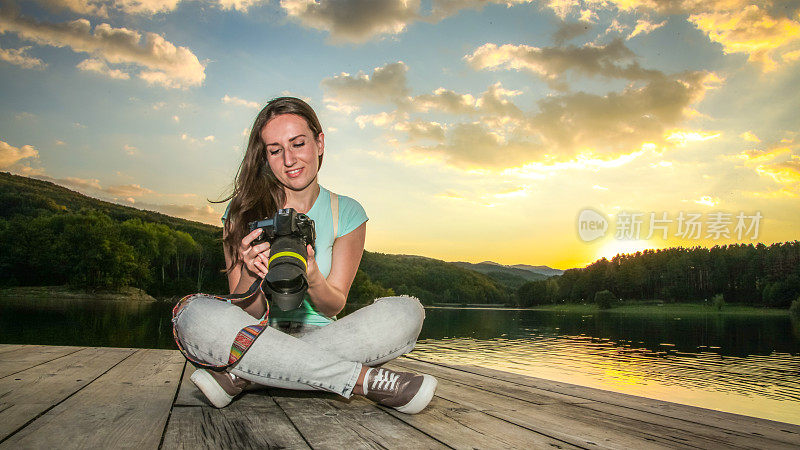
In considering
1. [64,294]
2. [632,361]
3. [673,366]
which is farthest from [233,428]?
[64,294]

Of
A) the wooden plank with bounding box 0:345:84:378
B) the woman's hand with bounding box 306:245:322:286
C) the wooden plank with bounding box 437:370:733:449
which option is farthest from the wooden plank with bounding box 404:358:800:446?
the wooden plank with bounding box 0:345:84:378

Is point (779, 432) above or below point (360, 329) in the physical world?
below

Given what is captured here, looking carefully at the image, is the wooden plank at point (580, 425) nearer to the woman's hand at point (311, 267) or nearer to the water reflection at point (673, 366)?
the woman's hand at point (311, 267)

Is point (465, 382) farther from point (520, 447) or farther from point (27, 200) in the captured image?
point (27, 200)

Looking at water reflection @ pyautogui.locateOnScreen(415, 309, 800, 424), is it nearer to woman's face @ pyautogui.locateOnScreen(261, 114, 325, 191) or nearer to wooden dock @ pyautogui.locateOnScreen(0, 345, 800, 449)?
wooden dock @ pyautogui.locateOnScreen(0, 345, 800, 449)

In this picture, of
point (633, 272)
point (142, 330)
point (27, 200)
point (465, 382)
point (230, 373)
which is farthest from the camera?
point (633, 272)

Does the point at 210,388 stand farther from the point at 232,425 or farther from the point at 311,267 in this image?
the point at 311,267

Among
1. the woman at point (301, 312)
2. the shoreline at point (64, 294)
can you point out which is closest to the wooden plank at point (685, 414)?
the woman at point (301, 312)

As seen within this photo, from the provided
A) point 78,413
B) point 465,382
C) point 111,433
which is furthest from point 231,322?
point 465,382

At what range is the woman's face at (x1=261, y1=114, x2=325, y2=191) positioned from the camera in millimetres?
2516

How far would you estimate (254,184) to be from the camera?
2.52 meters

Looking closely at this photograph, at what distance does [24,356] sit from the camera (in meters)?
3.30

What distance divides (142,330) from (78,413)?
1096 inches

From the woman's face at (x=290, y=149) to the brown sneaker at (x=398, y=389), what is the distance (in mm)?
1099
